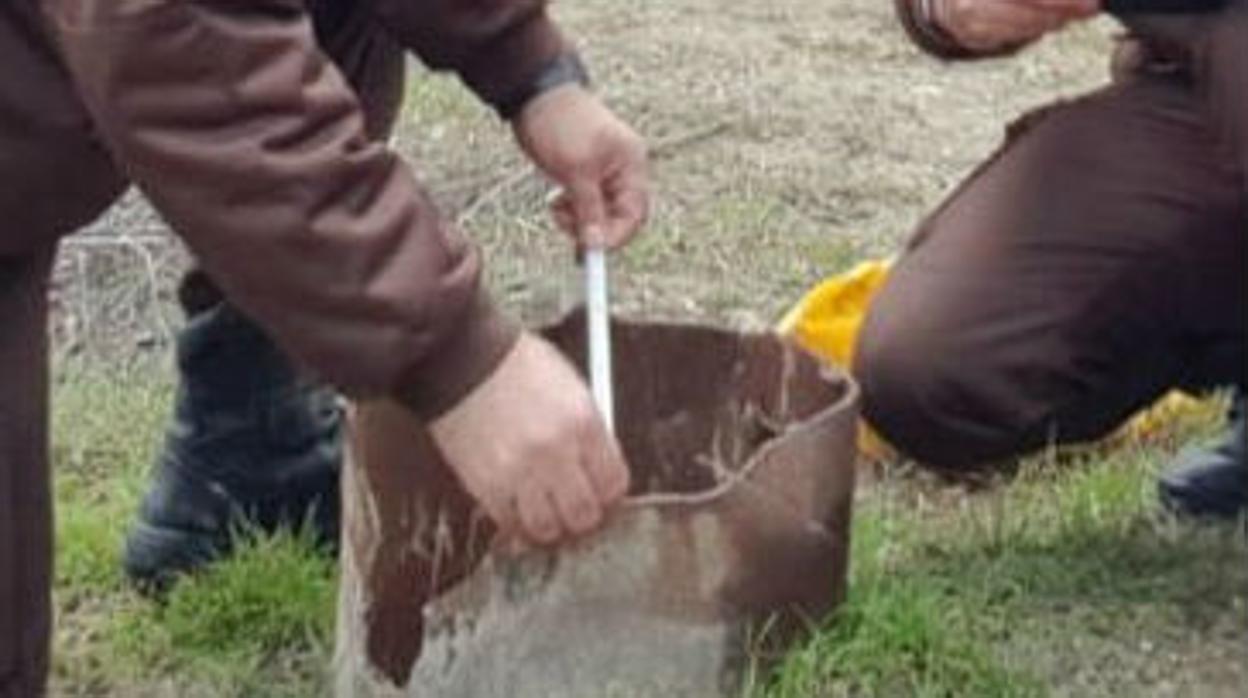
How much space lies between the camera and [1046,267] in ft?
10.9

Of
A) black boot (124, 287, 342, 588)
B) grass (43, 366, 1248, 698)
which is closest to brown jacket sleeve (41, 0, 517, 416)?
grass (43, 366, 1248, 698)

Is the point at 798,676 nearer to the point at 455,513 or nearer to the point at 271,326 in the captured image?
the point at 455,513

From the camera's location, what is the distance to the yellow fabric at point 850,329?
3555 millimetres

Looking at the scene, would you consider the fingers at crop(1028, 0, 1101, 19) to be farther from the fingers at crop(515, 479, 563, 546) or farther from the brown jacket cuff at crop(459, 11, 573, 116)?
the fingers at crop(515, 479, 563, 546)

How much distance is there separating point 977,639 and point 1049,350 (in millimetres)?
429

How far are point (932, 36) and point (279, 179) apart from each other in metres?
1.30

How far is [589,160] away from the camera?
2.76 m

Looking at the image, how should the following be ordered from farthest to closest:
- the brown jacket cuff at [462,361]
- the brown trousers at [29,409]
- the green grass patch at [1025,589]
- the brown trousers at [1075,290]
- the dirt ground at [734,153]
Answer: the dirt ground at [734,153], the brown trousers at [1075,290], the green grass patch at [1025,589], the brown trousers at [29,409], the brown jacket cuff at [462,361]

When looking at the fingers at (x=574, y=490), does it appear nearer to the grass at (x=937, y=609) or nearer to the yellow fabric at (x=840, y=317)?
the grass at (x=937, y=609)

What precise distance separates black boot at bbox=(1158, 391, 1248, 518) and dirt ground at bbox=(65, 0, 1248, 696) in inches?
8.7

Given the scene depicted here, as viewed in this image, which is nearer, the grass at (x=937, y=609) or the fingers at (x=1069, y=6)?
the grass at (x=937, y=609)

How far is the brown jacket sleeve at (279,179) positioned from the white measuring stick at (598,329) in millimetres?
366

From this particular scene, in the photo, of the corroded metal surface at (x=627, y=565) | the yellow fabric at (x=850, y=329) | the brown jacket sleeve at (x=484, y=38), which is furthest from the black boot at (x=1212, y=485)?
the brown jacket sleeve at (x=484, y=38)

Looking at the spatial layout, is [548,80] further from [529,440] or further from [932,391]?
[932,391]
